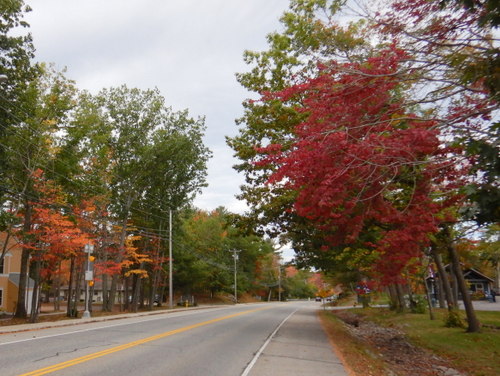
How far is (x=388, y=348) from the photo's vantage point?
49.9 ft

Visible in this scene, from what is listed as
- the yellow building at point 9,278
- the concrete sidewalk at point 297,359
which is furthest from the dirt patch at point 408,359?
the yellow building at point 9,278

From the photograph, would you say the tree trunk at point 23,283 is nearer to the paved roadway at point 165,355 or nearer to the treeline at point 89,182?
the treeline at point 89,182

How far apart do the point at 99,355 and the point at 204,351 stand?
260 centimetres

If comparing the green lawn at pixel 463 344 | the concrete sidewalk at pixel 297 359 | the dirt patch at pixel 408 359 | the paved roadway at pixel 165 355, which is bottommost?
the dirt patch at pixel 408 359

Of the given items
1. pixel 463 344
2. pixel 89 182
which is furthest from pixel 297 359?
pixel 89 182

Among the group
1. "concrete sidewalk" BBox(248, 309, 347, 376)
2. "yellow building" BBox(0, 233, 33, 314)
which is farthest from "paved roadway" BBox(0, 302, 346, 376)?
"yellow building" BBox(0, 233, 33, 314)

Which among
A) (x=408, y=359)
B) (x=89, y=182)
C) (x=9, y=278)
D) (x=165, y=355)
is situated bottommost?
(x=408, y=359)

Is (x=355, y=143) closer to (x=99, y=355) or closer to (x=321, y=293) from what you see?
(x=99, y=355)

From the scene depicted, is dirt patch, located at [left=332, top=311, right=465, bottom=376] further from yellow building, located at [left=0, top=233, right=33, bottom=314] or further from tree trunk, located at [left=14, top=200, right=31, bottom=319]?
yellow building, located at [left=0, top=233, right=33, bottom=314]

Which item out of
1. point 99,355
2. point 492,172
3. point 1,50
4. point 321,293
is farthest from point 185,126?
point 492,172

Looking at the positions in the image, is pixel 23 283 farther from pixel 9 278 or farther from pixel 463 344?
pixel 463 344

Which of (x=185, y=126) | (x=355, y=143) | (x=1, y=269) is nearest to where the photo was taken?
(x=355, y=143)

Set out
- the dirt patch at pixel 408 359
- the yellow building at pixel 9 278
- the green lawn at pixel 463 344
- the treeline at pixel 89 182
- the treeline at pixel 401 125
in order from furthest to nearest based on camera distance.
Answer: the yellow building at pixel 9 278 < the treeline at pixel 89 182 < the green lawn at pixel 463 344 < the dirt patch at pixel 408 359 < the treeline at pixel 401 125

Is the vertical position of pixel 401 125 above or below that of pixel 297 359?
above
